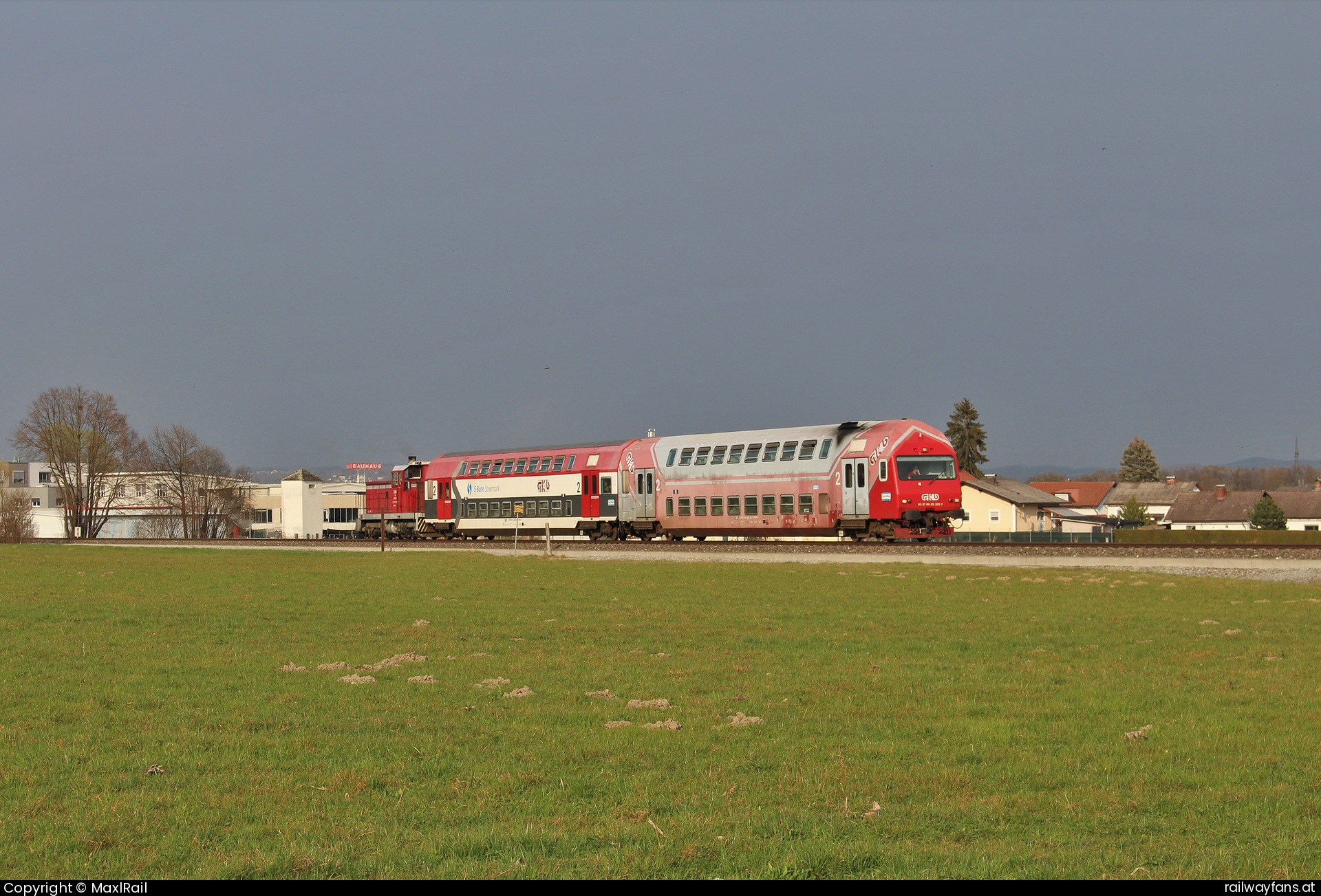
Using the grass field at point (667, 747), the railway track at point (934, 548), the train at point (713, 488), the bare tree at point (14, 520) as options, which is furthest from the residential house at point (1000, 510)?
the grass field at point (667, 747)

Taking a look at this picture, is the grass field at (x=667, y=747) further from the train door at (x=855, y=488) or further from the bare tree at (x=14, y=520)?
the bare tree at (x=14, y=520)

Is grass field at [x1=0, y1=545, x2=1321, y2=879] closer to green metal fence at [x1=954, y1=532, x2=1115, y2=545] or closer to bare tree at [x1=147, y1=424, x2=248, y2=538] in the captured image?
green metal fence at [x1=954, y1=532, x2=1115, y2=545]

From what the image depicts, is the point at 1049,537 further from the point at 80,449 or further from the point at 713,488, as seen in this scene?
the point at 80,449

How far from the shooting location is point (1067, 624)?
20.2 metres

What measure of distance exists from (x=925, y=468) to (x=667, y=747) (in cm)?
3817

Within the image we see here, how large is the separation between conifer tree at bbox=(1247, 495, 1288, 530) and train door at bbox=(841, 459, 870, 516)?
85.5 metres

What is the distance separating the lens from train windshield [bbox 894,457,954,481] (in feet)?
153

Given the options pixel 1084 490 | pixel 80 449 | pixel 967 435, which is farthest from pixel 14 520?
pixel 1084 490

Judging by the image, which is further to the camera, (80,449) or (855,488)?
(80,449)

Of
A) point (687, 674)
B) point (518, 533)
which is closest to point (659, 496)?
point (518, 533)

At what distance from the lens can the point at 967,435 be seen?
143 m
